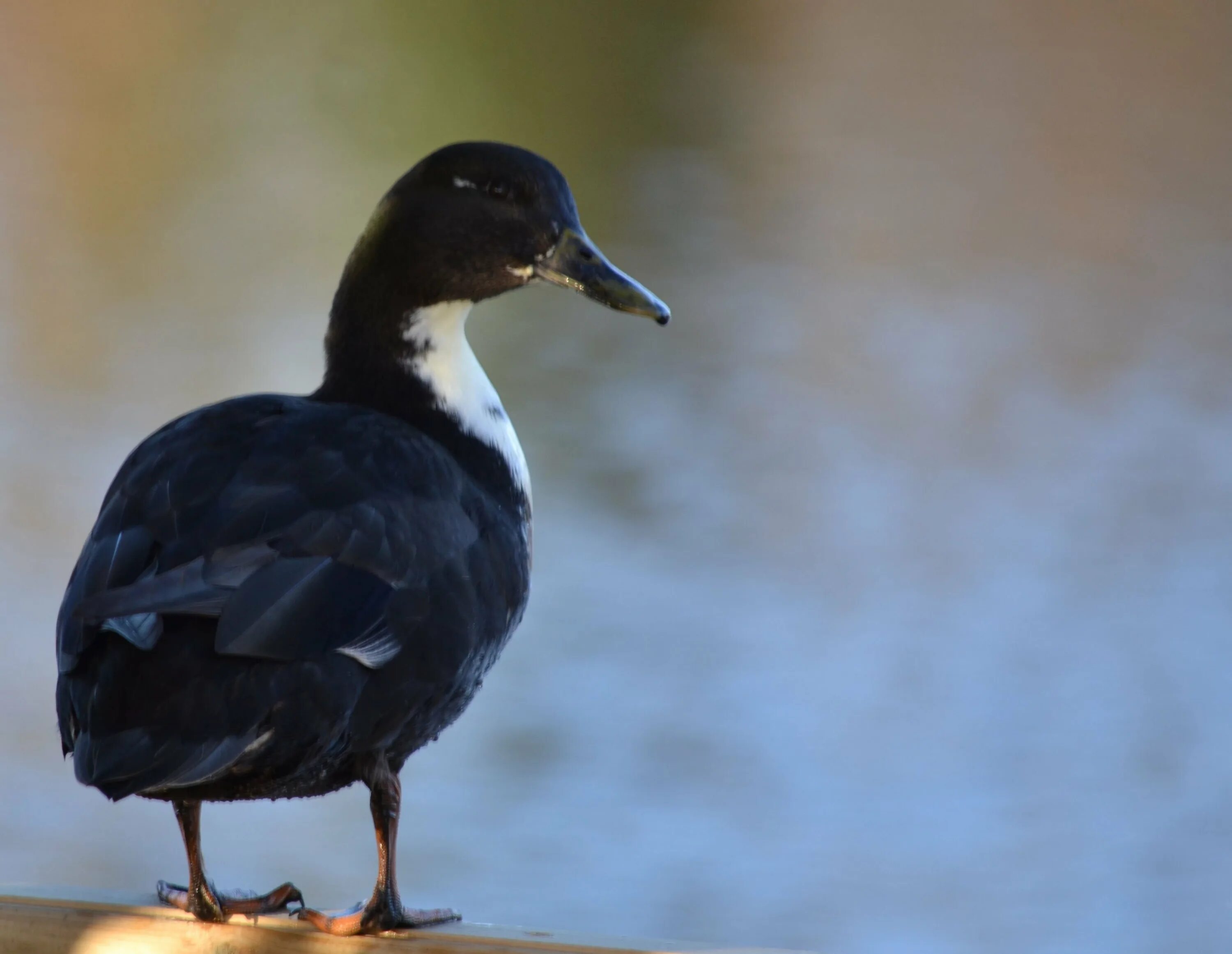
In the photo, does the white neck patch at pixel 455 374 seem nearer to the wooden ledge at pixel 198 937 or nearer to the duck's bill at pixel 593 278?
the duck's bill at pixel 593 278

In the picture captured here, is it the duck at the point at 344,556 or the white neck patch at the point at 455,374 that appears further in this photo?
the white neck patch at the point at 455,374

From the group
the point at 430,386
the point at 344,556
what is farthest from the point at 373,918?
the point at 430,386

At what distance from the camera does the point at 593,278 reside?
1.81m

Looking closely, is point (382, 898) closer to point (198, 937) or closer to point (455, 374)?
point (198, 937)

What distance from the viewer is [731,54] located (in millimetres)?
5887

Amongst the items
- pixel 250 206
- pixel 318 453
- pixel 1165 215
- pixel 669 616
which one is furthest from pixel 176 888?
pixel 1165 215

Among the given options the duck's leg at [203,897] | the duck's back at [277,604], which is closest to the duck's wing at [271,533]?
the duck's back at [277,604]

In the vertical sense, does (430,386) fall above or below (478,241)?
below

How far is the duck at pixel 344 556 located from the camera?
52.9 inches

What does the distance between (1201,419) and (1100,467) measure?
1.15 ft

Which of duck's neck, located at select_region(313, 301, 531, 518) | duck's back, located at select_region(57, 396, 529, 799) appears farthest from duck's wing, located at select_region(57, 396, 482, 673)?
duck's neck, located at select_region(313, 301, 531, 518)

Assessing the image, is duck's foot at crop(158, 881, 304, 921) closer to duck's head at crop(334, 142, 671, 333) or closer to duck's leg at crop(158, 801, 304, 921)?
duck's leg at crop(158, 801, 304, 921)

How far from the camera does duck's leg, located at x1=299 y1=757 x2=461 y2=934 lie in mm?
1575

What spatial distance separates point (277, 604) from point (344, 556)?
10 centimetres
